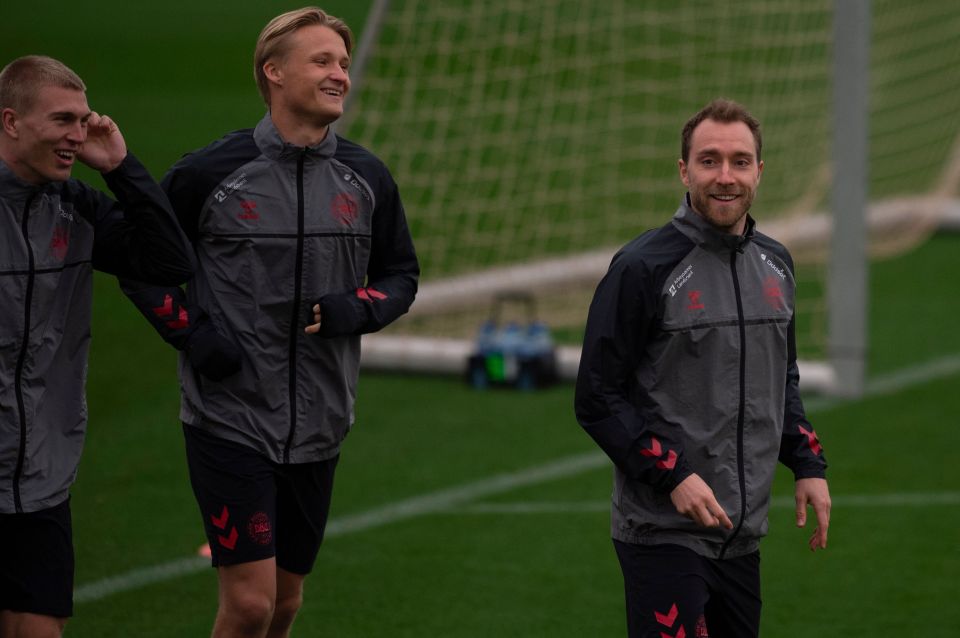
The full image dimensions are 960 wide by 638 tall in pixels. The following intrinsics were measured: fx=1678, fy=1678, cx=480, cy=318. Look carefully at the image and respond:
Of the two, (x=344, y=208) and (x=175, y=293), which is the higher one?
(x=344, y=208)

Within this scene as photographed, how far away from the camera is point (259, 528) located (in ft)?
14.8

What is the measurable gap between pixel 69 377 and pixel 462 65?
6.45 m

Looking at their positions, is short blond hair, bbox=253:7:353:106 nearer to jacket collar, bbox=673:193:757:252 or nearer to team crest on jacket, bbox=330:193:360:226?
team crest on jacket, bbox=330:193:360:226

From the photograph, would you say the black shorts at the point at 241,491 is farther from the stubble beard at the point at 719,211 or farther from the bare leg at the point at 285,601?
the stubble beard at the point at 719,211

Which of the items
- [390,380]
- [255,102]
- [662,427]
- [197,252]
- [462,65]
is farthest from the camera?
[255,102]

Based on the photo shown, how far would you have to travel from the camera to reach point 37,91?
4.12 metres

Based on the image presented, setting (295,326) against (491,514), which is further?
(491,514)

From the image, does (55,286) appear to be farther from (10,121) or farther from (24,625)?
(24,625)

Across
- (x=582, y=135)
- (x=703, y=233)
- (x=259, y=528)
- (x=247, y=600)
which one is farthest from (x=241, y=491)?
(x=582, y=135)

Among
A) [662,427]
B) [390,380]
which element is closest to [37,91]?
[662,427]

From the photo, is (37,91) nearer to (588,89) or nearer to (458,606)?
(458,606)

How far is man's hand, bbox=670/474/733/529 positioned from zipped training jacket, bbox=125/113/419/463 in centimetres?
105

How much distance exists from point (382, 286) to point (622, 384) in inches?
35.8

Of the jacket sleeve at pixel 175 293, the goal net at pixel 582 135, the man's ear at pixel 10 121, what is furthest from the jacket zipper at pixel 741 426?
the goal net at pixel 582 135
